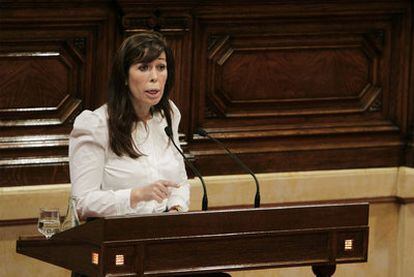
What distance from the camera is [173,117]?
18.1ft

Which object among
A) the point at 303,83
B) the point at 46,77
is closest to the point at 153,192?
the point at 46,77

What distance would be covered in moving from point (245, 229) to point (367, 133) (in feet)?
7.81

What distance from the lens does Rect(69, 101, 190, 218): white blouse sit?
203 inches

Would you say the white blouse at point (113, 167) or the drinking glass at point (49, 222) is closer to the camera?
the white blouse at point (113, 167)

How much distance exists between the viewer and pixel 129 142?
208 inches

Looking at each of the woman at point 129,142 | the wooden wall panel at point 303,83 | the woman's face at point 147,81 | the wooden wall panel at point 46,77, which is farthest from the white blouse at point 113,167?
the wooden wall panel at point 303,83

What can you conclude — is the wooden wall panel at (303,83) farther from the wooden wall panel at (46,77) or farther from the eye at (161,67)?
the eye at (161,67)

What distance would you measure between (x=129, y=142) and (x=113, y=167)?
0.11 meters

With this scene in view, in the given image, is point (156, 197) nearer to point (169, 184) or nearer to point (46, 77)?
point (169, 184)

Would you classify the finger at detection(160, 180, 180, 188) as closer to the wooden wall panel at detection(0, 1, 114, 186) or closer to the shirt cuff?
the shirt cuff

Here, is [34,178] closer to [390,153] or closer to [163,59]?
[163,59]

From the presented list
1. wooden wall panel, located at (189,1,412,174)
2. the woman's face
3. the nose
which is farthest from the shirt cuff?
wooden wall panel, located at (189,1,412,174)

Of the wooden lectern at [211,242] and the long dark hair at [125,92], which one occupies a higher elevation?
the long dark hair at [125,92]

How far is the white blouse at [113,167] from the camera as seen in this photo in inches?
203
